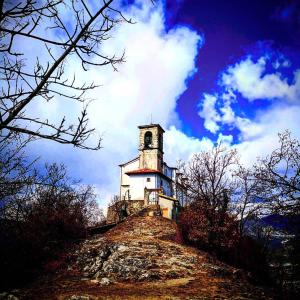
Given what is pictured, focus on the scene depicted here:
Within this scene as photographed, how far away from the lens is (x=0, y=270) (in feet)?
45.2

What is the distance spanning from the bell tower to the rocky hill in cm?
2699

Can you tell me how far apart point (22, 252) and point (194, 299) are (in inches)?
398

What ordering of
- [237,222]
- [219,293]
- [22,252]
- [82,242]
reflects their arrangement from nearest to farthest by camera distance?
1. [219,293]
2. [22,252]
3. [82,242]
4. [237,222]

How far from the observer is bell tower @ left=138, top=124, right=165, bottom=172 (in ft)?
154

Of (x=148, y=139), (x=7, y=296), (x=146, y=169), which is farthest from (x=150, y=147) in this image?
(x=7, y=296)

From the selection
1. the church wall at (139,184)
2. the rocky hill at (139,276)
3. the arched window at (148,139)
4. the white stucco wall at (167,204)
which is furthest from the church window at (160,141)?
the rocky hill at (139,276)

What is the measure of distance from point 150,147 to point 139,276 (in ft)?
114

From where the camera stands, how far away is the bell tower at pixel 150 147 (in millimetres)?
46969

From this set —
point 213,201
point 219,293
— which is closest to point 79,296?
point 219,293

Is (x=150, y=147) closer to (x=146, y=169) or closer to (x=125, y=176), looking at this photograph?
(x=146, y=169)

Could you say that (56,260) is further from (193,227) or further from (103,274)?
(193,227)

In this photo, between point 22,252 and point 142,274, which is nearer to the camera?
point 142,274

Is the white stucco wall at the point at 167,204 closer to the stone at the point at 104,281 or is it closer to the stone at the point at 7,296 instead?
the stone at the point at 104,281

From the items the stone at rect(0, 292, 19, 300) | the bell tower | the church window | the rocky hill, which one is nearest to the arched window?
the bell tower
